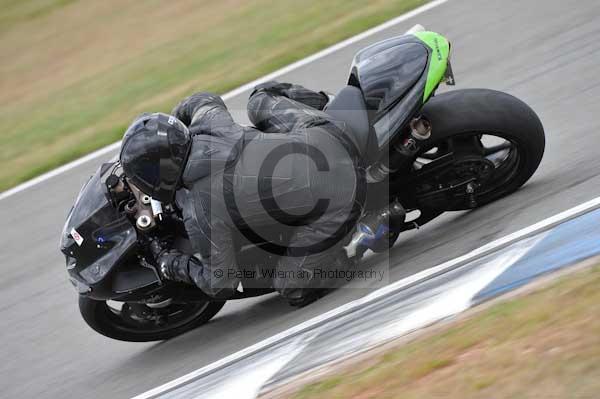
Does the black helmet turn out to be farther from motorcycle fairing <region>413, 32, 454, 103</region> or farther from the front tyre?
motorcycle fairing <region>413, 32, 454, 103</region>

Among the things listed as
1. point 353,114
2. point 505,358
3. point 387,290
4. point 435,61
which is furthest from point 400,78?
point 505,358

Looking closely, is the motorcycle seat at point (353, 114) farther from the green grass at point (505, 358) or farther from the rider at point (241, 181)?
the green grass at point (505, 358)

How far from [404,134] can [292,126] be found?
0.62m

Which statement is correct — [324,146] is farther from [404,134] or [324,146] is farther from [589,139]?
[589,139]

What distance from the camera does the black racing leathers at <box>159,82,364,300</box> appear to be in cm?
460

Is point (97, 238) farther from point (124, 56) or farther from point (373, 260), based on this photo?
point (124, 56)

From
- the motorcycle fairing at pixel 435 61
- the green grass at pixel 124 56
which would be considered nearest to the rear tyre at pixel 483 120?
the motorcycle fairing at pixel 435 61

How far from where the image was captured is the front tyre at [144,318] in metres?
5.18

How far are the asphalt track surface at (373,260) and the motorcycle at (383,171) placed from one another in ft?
0.78

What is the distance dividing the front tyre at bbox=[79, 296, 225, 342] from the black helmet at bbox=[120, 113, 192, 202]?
101 centimetres

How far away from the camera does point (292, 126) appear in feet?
15.9

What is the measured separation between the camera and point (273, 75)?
27.5 ft

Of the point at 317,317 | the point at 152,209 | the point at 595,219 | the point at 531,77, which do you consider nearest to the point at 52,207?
the point at 152,209

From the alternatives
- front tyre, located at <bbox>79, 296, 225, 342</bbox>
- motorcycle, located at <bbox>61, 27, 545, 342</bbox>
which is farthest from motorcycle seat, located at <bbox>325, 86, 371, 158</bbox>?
front tyre, located at <bbox>79, 296, 225, 342</bbox>
